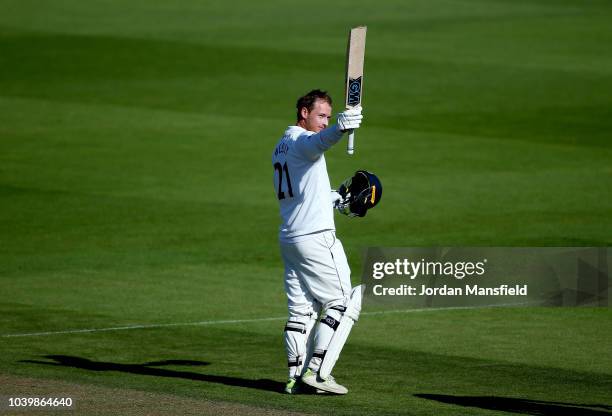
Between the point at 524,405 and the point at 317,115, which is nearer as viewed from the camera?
the point at 524,405

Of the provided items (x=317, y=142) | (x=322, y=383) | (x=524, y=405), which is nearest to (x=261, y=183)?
(x=322, y=383)

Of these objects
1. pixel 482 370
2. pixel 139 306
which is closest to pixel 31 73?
pixel 139 306

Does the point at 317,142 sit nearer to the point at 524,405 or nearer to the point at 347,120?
the point at 347,120

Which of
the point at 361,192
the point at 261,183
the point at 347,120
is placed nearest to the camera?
the point at 347,120

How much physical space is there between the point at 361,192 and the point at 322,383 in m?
1.61

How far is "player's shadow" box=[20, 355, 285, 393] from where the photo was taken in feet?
33.7

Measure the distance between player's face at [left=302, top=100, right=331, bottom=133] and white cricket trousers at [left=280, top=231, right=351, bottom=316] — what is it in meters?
0.84

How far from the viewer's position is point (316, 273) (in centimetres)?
1002

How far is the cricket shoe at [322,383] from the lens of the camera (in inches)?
388

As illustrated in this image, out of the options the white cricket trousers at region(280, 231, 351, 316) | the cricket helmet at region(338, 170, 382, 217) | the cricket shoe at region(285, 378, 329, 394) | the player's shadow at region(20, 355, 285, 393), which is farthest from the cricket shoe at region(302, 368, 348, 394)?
the cricket helmet at region(338, 170, 382, 217)

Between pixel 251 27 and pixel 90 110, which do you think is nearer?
pixel 90 110

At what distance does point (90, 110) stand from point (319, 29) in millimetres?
11116

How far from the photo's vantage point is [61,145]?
24.5 meters

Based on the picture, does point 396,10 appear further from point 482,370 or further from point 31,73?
point 482,370
